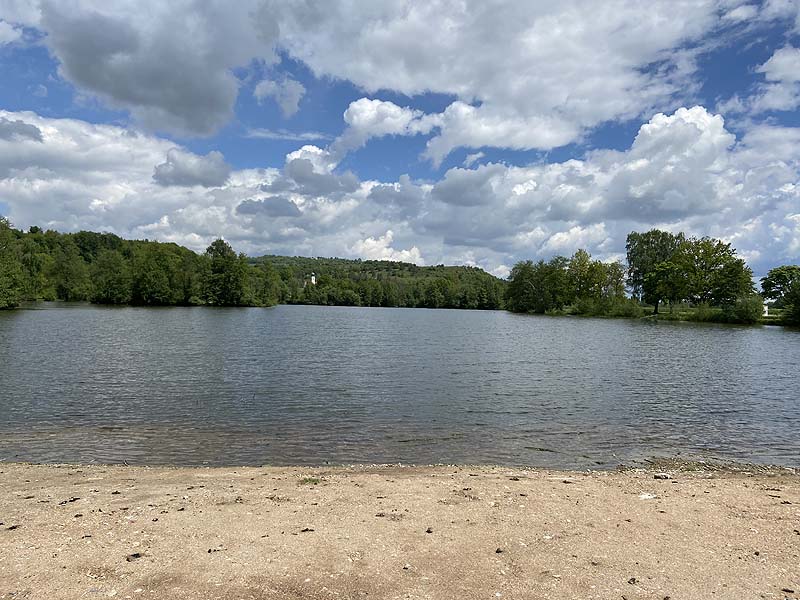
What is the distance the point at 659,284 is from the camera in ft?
397

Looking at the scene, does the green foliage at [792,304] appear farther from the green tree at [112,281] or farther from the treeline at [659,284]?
the green tree at [112,281]

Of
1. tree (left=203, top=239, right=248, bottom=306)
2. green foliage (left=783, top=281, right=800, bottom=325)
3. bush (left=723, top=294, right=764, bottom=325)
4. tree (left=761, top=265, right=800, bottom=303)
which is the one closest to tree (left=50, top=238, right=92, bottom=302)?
tree (left=203, top=239, right=248, bottom=306)

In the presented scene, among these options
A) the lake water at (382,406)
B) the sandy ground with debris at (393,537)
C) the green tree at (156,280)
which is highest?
the green tree at (156,280)

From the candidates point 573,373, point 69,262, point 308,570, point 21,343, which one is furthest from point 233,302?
point 308,570

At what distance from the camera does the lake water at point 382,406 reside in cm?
1648

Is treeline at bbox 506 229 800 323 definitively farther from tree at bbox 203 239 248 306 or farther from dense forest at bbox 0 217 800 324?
tree at bbox 203 239 248 306

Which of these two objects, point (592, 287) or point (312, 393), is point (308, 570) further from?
point (592, 287)

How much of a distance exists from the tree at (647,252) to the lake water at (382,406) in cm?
10815

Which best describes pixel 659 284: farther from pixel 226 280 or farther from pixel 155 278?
pixel 155 278

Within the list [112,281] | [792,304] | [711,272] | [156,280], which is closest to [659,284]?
[711,272]

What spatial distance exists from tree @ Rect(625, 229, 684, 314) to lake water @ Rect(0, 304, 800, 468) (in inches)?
4258

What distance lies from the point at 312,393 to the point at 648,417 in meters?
14.9

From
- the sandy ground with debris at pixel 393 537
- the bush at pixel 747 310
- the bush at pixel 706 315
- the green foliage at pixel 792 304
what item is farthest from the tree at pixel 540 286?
the sandy ground with debris at pixel 393 537

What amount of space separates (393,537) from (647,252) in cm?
15624
